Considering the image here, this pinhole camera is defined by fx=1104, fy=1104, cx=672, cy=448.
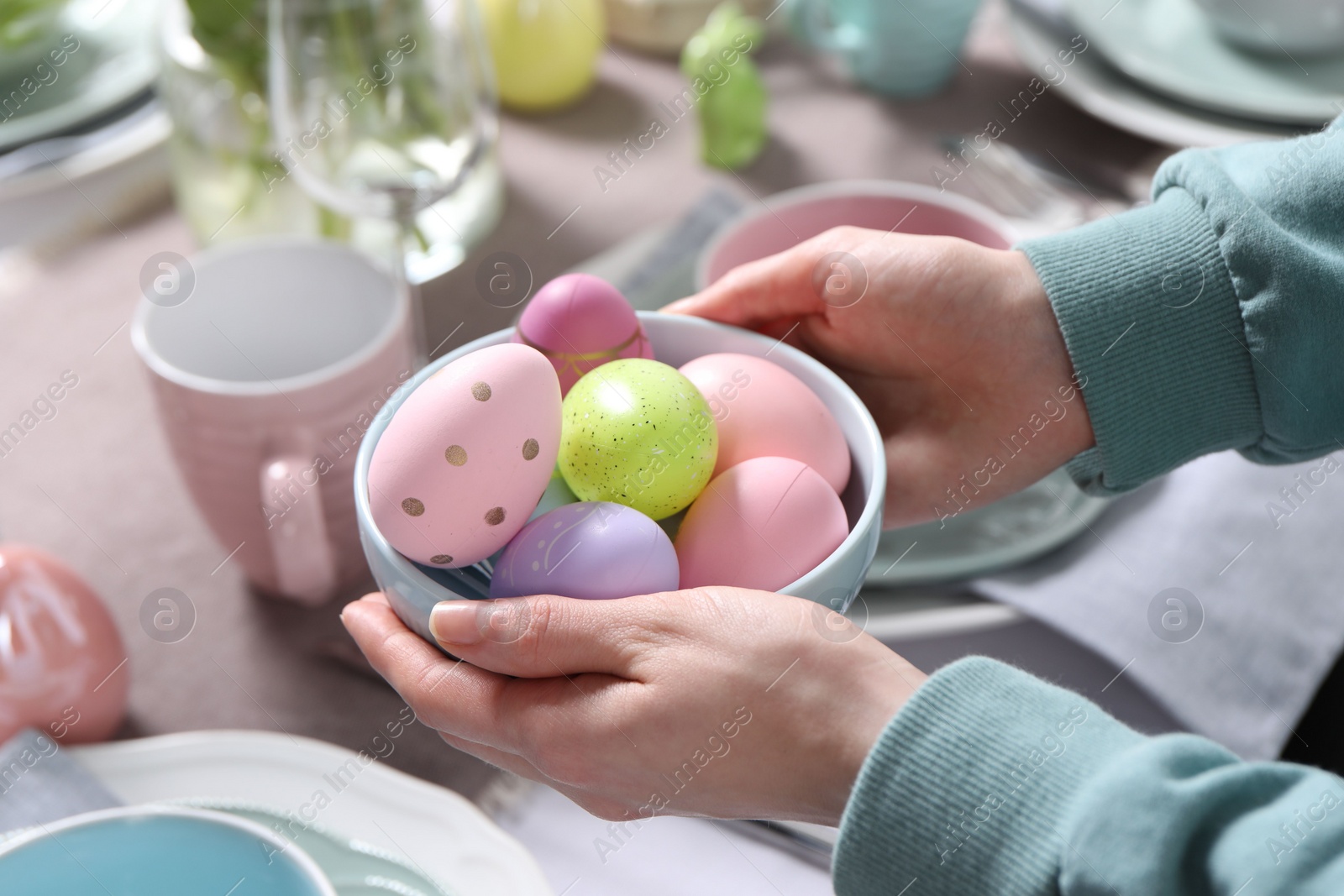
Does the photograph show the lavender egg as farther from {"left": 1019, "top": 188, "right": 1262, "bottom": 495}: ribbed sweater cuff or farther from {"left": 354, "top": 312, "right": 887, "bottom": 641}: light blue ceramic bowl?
{"left": 1019, "top": 188, "right": 1262, "bottom": 495}: ribbed sweater cuff

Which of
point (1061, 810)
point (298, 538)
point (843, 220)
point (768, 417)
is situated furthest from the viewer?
point (843, 220)

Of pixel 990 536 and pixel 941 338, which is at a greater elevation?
pixel 941 338

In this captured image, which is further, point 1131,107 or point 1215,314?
point 1131,107

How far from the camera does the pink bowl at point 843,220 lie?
2.43 feet

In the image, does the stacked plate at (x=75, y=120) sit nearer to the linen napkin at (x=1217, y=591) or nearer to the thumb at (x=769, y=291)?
the thumb at (x=769, y=291)

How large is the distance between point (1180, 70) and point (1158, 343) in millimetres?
473

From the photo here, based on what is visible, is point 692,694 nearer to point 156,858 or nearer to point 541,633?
point 541,633

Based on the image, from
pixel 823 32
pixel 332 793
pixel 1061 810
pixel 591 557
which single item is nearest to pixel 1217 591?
pixel 1061 810

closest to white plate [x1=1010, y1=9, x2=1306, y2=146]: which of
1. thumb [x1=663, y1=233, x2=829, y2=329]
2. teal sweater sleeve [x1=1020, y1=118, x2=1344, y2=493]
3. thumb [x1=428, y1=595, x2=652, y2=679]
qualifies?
teal sweater sleeve [x1=1020, y1=118, x2=1344, y2=493]

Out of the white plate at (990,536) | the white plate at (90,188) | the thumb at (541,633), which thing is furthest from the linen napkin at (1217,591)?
the white plate at (90,188)

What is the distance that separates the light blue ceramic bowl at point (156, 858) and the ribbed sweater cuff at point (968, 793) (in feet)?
0.68

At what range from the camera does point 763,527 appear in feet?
1.58

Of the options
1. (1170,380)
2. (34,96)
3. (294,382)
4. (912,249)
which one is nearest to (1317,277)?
(1170,380)

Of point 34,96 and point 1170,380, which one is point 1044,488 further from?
point 34,96
